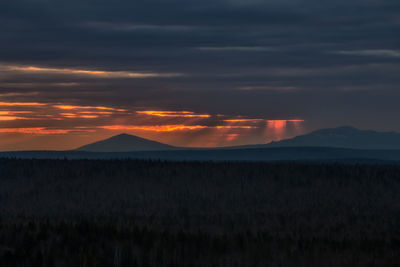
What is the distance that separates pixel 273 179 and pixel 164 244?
59888 millimetres

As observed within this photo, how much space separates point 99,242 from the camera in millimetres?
30125

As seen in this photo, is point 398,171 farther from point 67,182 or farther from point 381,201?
point 67,182

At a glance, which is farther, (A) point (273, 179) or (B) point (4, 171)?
(B) point (4, 171)

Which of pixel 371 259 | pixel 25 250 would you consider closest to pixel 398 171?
pixel 371 259

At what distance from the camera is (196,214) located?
62438 millimetres

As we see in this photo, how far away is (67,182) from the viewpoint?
300 ft

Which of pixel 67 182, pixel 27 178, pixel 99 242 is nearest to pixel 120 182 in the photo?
pixel 67 182

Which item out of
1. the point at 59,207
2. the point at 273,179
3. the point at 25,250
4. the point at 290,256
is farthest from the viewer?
the point at 273,179

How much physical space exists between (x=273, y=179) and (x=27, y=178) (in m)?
33.9

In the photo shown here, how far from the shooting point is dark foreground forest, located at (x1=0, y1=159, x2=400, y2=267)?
2778 cm

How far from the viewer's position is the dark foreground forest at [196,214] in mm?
27781

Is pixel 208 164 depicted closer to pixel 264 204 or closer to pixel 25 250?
pixel 264 204

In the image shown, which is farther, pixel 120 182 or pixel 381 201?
pixel 120 182

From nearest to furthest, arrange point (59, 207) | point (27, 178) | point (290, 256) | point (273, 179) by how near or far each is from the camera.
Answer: point (290, 256), point (59, 207), point (273, 179), point (27, 178)
